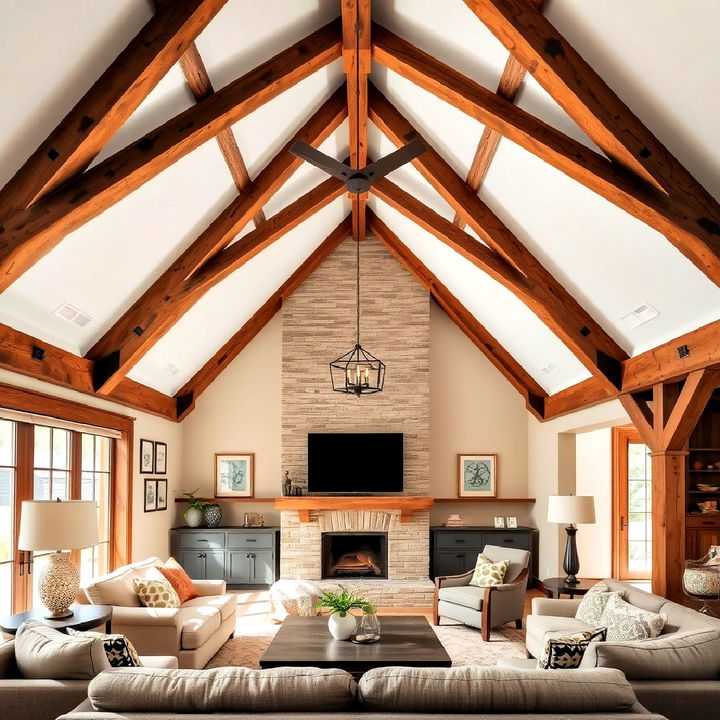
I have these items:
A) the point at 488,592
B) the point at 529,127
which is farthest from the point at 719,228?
the point at 488,592

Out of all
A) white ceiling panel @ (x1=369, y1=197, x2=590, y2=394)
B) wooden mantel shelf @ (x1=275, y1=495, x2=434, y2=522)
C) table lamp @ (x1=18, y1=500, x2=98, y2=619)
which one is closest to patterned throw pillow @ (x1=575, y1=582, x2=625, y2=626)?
white ceiling panel @ (x1=369, y1=197, x2=590, y2=394)

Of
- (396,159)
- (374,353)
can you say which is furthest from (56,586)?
(374,353)

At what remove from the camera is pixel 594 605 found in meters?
5.55

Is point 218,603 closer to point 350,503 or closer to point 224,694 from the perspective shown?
point 350,503

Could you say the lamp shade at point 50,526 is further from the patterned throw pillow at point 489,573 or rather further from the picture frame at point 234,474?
the picture frame at point 234,474

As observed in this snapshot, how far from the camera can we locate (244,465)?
A: 10.3 metres

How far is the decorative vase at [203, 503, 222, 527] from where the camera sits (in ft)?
32.6

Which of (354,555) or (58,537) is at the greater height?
(58,537)

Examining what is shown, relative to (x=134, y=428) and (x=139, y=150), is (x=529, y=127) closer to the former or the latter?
(x=139, y=150)

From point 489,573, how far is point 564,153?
4465 mm

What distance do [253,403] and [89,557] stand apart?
3.50 meters

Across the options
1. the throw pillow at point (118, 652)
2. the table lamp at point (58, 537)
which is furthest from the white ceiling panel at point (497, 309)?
the throw pillow at point (118, 652)

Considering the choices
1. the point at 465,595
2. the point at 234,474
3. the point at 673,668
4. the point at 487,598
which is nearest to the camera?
the point at 673,668

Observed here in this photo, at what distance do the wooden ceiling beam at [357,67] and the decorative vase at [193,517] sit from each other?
4.87 metres
